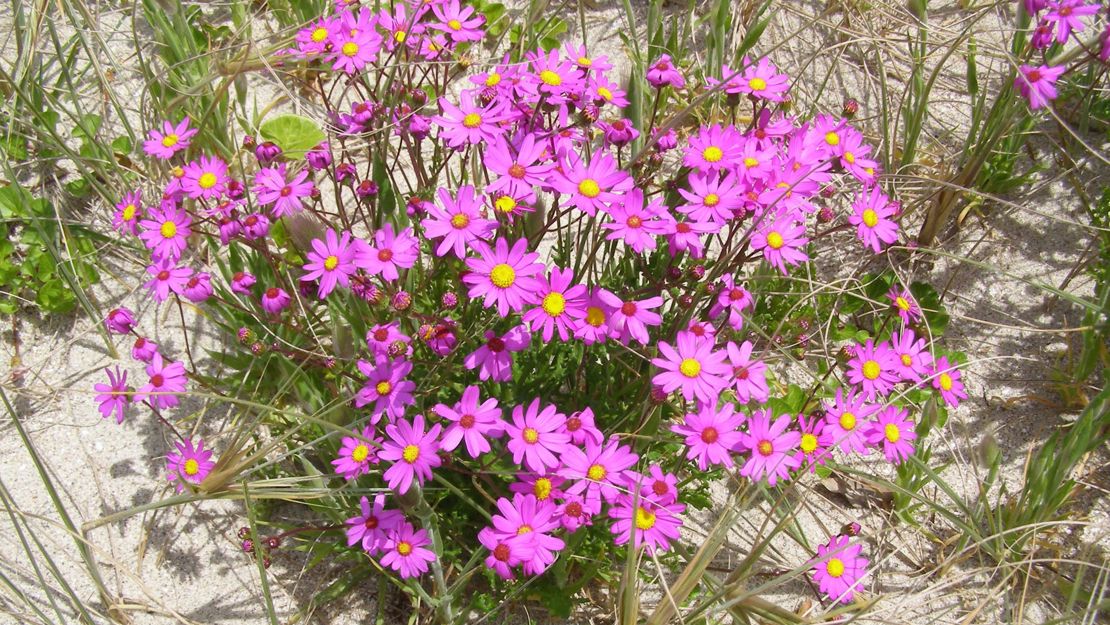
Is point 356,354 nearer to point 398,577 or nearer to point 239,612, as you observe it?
point 398,577

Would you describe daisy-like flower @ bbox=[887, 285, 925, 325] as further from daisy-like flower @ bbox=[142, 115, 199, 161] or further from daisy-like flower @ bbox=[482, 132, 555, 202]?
daisy-like flower @ bbox=[142, 115, 199, 161]

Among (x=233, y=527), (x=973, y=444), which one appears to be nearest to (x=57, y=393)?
(x=233, y=527)

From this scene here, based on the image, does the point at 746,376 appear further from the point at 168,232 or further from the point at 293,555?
the point at 168,232

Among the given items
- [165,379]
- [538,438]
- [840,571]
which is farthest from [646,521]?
[165,379]

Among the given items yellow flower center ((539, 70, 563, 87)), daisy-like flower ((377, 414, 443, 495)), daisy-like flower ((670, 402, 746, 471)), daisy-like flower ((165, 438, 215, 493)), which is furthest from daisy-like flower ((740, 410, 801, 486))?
daisy-like flower ((165, 438, 215, 493))

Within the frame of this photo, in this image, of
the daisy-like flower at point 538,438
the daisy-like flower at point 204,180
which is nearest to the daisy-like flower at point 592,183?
the daisy-like flower at point 538,438
